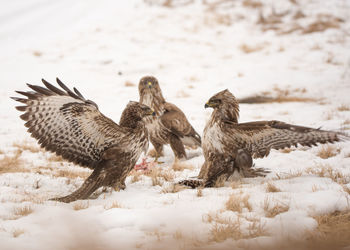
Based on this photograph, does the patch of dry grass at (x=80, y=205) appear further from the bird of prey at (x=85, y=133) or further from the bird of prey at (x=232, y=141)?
the bird of prey at (x=232, y=141)

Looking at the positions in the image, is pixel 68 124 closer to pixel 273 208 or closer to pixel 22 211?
pixel 22 211

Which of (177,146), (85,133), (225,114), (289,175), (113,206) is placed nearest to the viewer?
(113,206)

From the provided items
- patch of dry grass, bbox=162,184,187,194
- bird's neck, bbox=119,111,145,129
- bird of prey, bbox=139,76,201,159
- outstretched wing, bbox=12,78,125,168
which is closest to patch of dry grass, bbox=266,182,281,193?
patch of dry grass, bbox=162,184,187,194

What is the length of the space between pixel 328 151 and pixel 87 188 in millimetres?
4061

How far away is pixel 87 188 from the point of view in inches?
168

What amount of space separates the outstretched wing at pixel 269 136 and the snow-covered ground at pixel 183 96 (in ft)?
1.62

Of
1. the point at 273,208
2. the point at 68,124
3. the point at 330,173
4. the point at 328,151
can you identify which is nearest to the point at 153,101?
the point at 68,124

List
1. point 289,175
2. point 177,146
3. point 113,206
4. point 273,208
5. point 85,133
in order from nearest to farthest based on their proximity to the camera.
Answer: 1. point 273,208
2. point 113,206
3. point 85,133
4. point 289,175
5. point 177,146

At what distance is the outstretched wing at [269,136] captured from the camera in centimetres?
414

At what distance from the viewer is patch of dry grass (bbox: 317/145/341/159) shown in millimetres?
5801

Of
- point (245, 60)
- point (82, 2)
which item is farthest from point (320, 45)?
point (82, 2)

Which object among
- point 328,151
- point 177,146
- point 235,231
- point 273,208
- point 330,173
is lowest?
point 235,231

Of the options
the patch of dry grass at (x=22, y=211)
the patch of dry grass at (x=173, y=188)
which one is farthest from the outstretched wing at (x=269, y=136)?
the patch of dry grass at (x=22, y=211)

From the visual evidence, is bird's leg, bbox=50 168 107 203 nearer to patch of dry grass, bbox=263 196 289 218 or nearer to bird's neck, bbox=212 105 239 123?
bird's neck, bbox=212 105 239 123
